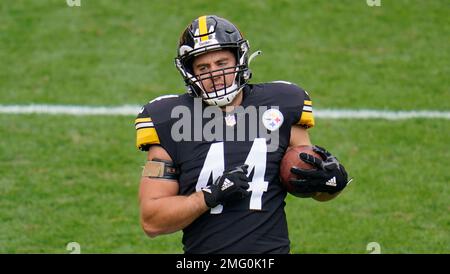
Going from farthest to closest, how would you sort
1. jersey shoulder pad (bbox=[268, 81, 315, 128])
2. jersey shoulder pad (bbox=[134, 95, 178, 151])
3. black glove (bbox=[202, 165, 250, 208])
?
1. jersey shoulder pad (bbox=[268, 81, 315, 128])
2. jersey shoulder pad (bbox=[134, 95, 178, 151])
3. black glove (bbox=[202, 165, 250, 208])

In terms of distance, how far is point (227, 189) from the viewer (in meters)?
4.52

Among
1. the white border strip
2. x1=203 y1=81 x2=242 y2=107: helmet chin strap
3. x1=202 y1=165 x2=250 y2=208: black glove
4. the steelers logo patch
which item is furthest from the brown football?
the white border strip

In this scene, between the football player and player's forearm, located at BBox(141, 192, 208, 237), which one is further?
the football player

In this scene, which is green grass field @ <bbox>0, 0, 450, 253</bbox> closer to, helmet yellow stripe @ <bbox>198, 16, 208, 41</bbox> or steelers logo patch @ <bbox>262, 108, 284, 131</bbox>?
steelers logo patch @ <bbox>262, 108, 284, 131</bbox>

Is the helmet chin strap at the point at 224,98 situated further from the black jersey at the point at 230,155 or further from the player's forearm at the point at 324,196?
the player's forearm at the point at 324,196

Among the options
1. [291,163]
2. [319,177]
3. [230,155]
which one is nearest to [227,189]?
[230,155]

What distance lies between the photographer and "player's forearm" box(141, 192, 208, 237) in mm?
4590

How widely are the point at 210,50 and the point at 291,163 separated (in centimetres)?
76

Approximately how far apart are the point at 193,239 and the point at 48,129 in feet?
14.2

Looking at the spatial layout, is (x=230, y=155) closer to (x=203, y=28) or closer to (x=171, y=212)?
(x=171, y=212)

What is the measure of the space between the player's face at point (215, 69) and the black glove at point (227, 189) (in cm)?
53
